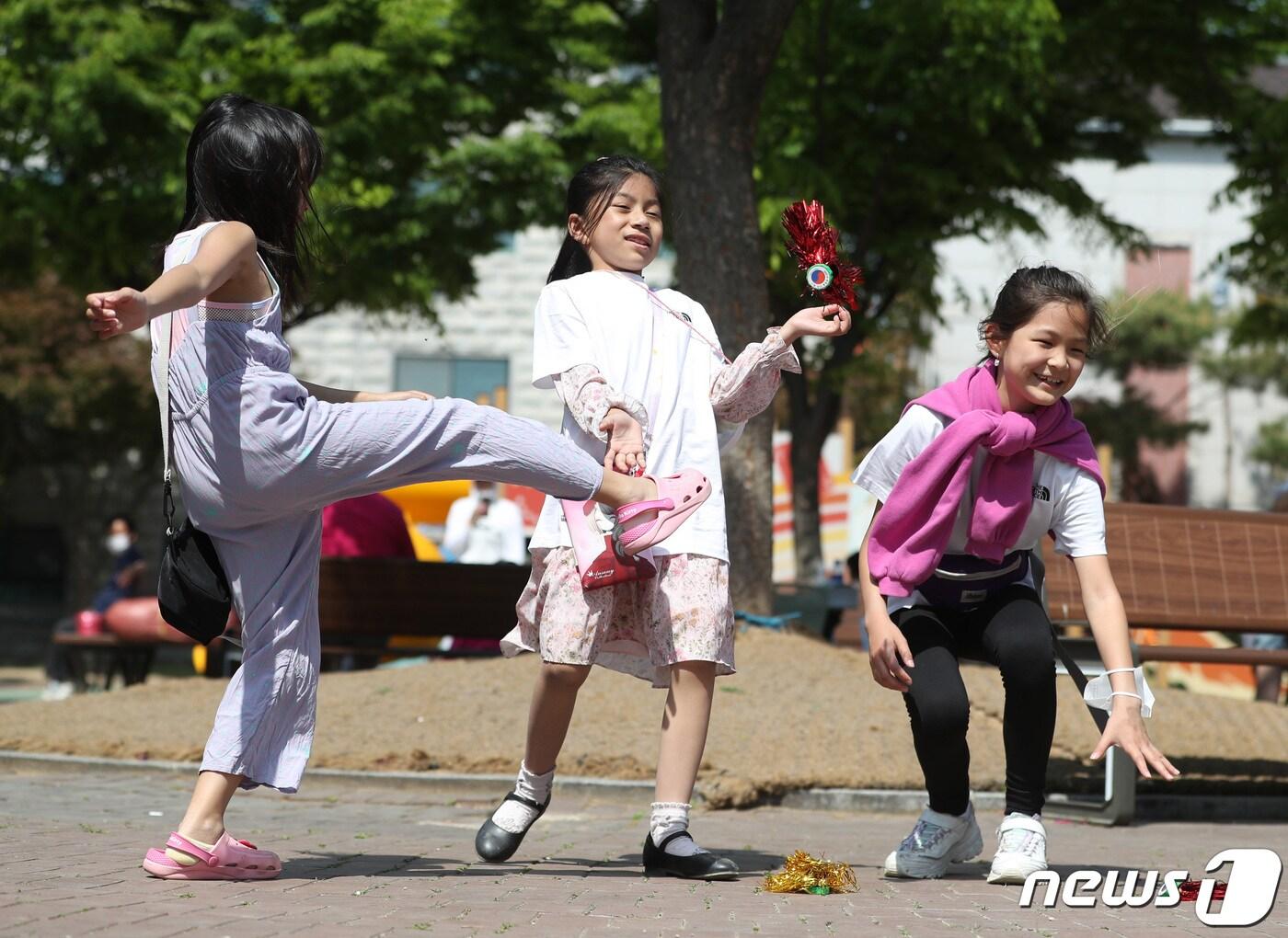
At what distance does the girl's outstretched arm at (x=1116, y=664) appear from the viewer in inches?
147

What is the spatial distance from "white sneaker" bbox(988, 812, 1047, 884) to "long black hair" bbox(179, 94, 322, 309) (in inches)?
92.9

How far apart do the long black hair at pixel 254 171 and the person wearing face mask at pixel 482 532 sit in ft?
33.2

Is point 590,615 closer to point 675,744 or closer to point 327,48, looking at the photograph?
point 675,744

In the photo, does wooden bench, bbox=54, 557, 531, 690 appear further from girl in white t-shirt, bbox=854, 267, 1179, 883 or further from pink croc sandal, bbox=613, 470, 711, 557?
pink croc sandal, bbox=613, 470, 711, 557

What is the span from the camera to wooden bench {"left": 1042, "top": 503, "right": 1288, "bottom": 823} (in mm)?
6777

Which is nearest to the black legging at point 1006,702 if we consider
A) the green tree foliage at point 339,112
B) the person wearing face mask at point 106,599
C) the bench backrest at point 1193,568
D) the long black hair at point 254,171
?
the long black hair at point 254,171

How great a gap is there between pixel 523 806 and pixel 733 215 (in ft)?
17.2

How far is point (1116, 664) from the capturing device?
162 inches

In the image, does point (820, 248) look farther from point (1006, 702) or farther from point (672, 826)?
point (672, 826)

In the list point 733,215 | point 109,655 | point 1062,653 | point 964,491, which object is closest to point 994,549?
point 964,491

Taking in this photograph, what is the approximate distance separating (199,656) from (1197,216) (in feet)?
127

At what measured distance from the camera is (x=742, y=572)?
924 centimetres

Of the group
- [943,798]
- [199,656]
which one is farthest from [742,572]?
[199,656]

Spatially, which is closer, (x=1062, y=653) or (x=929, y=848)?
(x=929, y=848)
